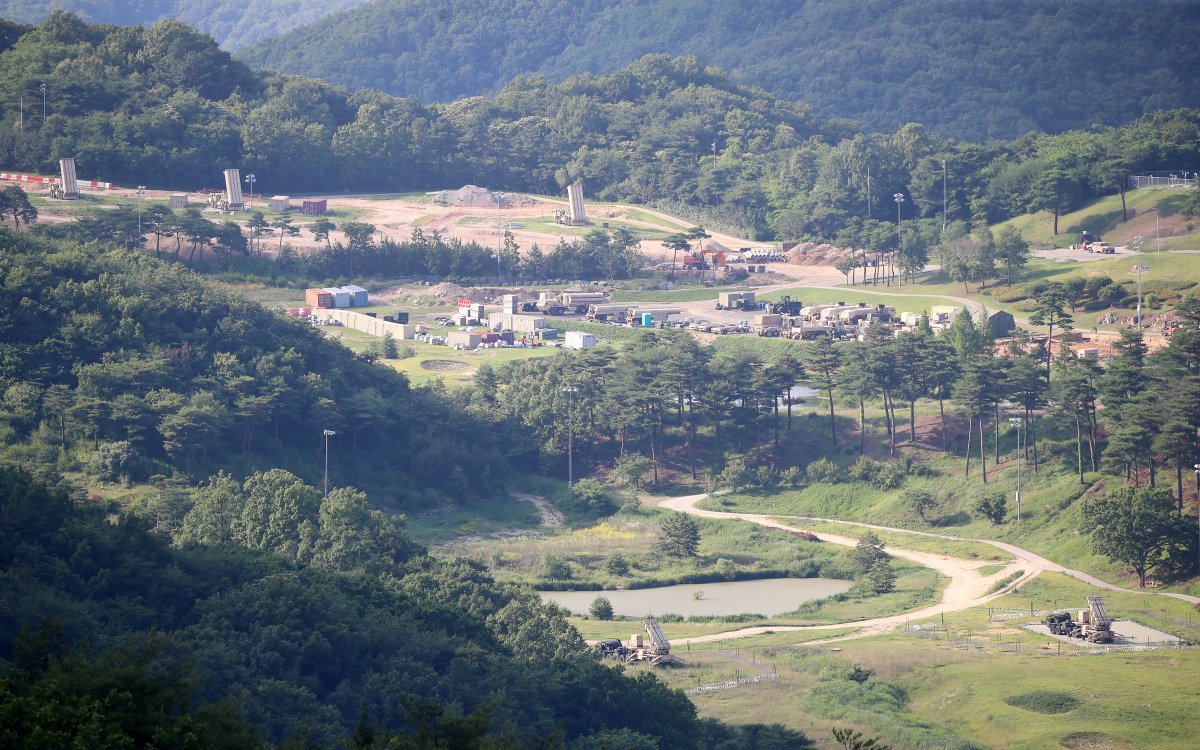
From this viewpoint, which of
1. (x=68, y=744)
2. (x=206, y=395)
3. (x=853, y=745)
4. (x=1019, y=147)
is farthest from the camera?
(x=1019, y=147)

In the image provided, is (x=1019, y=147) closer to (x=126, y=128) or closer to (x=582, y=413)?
(x=582, y=413)

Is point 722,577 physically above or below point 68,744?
below

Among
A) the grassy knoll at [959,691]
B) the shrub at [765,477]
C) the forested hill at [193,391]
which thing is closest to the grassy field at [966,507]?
the shrub at [765,477]

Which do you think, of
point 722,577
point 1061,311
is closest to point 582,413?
point 722,577

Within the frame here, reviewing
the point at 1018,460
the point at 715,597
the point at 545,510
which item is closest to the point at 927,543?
the point at 1018,460

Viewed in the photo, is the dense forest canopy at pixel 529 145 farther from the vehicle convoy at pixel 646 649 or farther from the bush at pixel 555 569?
the vehicle convoy at pixel 646 649

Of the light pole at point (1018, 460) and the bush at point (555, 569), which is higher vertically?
the light pole at point (1018, 460)
